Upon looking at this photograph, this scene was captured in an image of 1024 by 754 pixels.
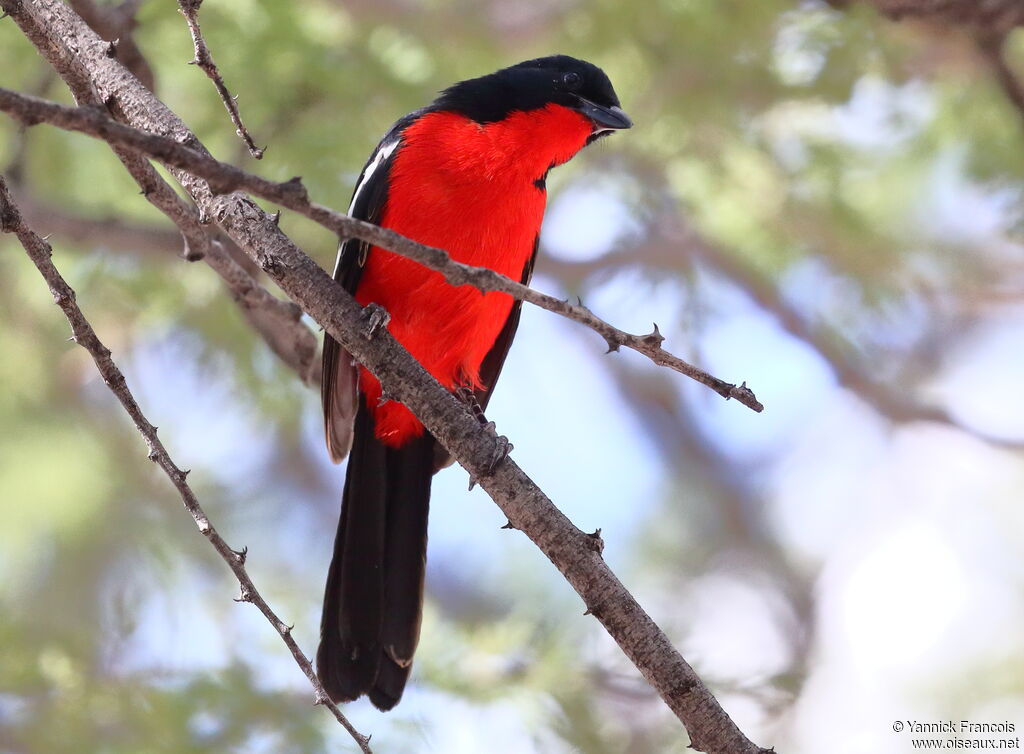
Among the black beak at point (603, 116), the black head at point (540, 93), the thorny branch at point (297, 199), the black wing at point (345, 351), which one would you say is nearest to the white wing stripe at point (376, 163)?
the black wing at point (345, 351)

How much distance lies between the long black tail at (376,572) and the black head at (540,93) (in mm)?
1240

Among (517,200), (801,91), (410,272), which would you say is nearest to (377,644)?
(410,272)

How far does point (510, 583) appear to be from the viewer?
7191 millimetres

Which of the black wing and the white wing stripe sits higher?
the white wing stripe

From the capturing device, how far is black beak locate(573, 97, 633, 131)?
13.9ft

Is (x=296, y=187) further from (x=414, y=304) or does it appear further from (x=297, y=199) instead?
(x=414, y=304)

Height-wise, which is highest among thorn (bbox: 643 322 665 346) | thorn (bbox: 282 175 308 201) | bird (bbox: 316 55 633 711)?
bird (bbox: 316 55 633 711)

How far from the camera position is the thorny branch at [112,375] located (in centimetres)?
232

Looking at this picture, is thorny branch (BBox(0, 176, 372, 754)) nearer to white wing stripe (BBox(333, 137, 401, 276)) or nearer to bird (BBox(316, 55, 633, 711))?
bird (BBox(316, 55, 633, 711))

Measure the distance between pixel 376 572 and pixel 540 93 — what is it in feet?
6.41

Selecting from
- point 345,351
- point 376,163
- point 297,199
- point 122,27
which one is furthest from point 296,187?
point 122,27

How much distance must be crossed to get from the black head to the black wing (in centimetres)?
41

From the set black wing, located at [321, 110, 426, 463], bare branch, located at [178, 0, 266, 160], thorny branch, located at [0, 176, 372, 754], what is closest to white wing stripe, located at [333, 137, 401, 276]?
black wing, located at [321, 110, 426, 463]

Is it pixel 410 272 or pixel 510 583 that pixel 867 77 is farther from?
pixel 510 583
